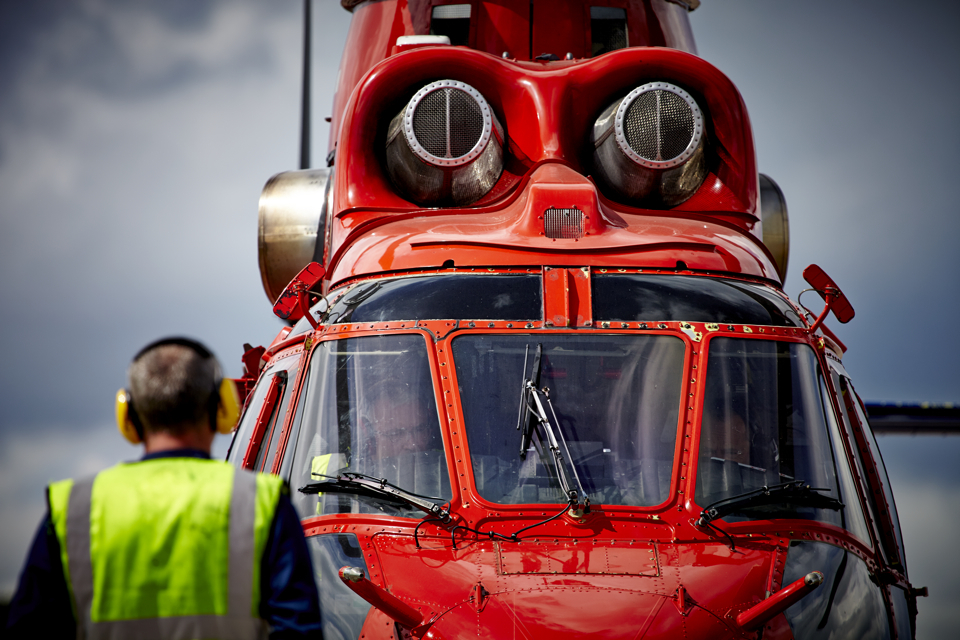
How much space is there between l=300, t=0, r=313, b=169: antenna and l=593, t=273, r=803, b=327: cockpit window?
4588mm

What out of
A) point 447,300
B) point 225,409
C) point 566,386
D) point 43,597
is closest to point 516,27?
point 447,300

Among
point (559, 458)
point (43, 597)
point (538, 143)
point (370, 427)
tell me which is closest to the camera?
point (43, 597)

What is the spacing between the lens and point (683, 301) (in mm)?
4258

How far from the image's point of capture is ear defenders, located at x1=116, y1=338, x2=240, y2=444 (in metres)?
2.44

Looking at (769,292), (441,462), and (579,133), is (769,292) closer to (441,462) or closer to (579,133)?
(579,133)

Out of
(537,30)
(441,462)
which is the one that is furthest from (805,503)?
(537,30)

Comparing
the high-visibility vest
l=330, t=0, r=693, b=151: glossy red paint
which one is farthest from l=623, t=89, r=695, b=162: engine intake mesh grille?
the high-visibility vest

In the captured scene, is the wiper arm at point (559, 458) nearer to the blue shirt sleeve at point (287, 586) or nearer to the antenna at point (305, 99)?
the blue shirt sleeve at point (287, 586)

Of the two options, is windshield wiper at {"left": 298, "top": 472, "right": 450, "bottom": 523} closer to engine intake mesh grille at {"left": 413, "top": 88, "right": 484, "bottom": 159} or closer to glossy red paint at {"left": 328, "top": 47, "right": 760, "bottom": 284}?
glossy red paint at {"left": 328, "top": 47, "right": 760, "bottom": 284}

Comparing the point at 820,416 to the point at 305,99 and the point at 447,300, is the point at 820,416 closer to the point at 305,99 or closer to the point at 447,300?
the point at 447,300

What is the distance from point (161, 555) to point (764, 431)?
8.38ft

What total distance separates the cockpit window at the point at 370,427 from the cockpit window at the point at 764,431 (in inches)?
42.2

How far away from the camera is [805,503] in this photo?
386cm

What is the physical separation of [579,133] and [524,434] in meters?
2.04
